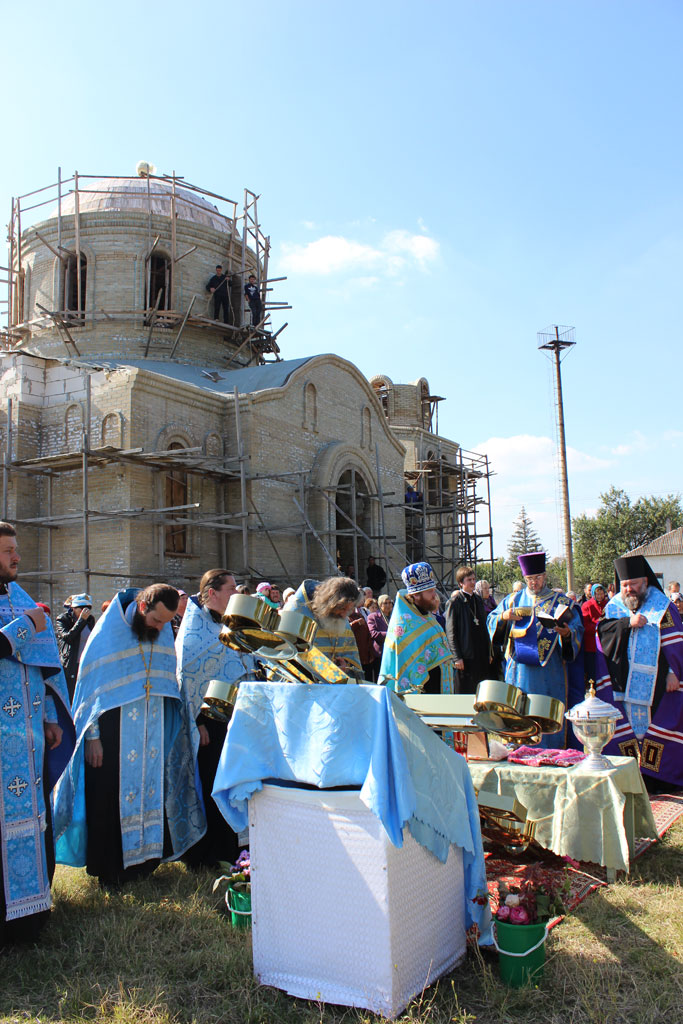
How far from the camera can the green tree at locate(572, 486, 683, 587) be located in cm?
4316

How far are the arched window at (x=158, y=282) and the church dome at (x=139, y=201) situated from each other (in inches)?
46.3

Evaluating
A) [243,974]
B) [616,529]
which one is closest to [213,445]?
[243,974]

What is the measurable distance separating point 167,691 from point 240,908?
1.41 meters

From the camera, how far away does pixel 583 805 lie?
4.43 meters

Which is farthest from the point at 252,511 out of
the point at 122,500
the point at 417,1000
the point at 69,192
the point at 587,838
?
the point at 417,1000

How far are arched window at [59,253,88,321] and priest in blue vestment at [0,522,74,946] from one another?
16.0 meters

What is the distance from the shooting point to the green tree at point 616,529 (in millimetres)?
43156

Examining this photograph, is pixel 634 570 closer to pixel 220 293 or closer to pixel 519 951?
pixel 519 951

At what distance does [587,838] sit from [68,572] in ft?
36.8

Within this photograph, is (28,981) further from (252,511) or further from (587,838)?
(252,511)

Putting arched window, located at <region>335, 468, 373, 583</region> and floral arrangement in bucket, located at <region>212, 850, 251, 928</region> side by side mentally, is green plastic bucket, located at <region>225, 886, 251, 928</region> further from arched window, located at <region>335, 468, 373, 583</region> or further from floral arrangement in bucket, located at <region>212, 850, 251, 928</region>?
arched window, located at <region>335, 468, 373, 583</region>

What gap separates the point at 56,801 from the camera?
4625 mm

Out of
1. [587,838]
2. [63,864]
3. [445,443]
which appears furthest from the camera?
[445,443]

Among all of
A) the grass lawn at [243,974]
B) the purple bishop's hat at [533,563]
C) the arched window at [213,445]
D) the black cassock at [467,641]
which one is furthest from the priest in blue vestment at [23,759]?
the arched window at [213,445]
